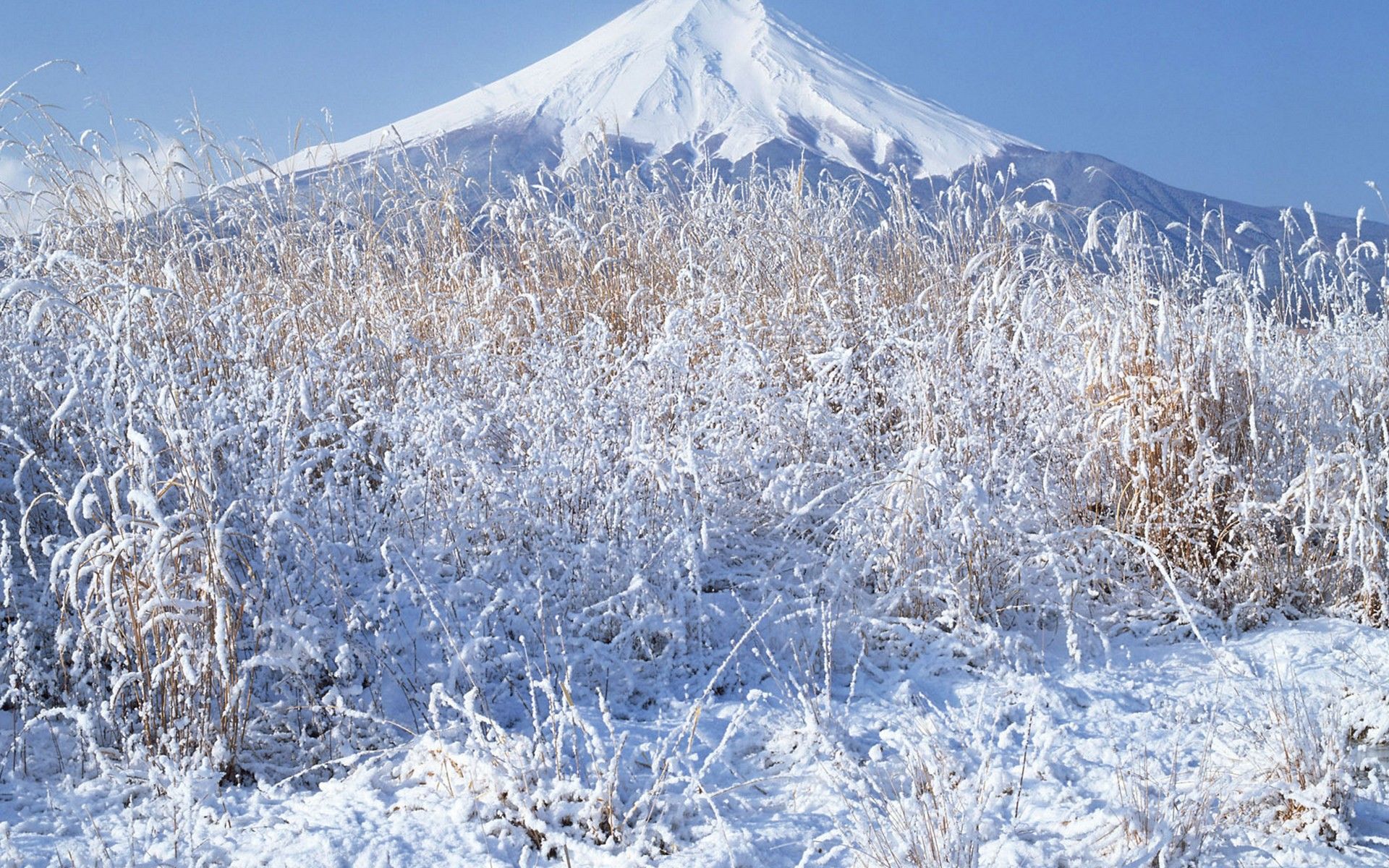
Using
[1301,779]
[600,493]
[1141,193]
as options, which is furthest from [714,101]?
[1301,779]

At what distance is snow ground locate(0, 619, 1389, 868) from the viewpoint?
5.09ft

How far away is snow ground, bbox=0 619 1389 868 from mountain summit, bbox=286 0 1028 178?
1613 inches

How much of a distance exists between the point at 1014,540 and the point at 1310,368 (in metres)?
1.37

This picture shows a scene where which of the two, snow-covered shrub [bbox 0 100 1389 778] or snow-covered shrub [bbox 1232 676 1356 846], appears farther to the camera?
snow-covered shrub [bbox 0 100 1389 778]

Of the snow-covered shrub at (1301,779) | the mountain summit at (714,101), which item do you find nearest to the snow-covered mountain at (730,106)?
the mountain summit at (714,101)

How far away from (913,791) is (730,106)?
2217 inches

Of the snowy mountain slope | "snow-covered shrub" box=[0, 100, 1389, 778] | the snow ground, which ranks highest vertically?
the snowy mountain slope

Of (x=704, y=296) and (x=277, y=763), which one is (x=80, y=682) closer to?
(x=277, y=763)

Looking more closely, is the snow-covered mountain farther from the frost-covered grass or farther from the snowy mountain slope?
the frost-covered grass

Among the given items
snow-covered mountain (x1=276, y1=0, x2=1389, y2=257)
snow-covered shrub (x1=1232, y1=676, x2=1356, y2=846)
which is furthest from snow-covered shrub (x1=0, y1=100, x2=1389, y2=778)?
snow-covered mountain (x1=276, y1=0, x2=1389, y2=257)

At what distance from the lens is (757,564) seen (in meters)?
2.71

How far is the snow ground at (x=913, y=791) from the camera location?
1552mm

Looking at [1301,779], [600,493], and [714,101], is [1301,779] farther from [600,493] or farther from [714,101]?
[714,101]

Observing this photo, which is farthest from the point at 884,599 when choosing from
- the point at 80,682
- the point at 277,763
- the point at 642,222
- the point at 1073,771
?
the point at 642,222
